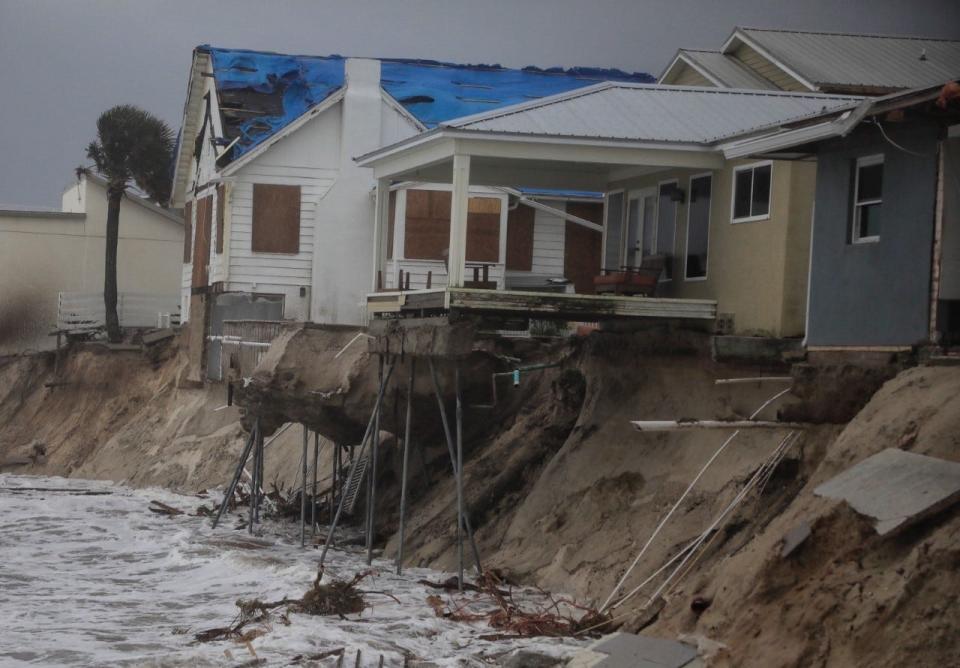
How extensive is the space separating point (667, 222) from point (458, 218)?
4.06m

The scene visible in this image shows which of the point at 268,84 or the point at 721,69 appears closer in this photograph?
the point at 721,69

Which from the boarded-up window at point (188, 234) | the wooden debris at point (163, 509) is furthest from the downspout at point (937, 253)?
the boarded-up window at point (188, 234)

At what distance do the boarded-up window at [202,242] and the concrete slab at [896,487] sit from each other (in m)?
26.4

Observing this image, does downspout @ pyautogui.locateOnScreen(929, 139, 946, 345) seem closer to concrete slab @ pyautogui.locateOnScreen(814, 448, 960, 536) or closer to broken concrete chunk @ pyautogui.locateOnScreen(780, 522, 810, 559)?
concrete slab @ pyautogui.locateOnScreen(814, 448, 960, 536)

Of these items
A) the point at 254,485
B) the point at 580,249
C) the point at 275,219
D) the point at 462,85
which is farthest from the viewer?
the point at 462,85

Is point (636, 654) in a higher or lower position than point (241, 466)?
higher

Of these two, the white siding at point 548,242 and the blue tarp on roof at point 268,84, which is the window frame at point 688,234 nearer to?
the white siding at point 548,242

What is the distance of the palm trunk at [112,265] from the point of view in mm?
44750

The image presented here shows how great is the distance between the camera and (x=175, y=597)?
70.0 feet

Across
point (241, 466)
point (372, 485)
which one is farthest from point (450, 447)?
point (241, 466)

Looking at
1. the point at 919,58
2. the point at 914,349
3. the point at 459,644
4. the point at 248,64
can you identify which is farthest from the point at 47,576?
the point at 919,58

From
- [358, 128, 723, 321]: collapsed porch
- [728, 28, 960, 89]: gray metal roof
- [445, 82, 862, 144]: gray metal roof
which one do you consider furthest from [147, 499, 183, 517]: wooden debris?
[728, 28, 960, 89]: gray metal roof

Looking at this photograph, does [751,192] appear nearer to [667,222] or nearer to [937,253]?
[667,222]

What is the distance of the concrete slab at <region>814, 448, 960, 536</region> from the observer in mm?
12656
